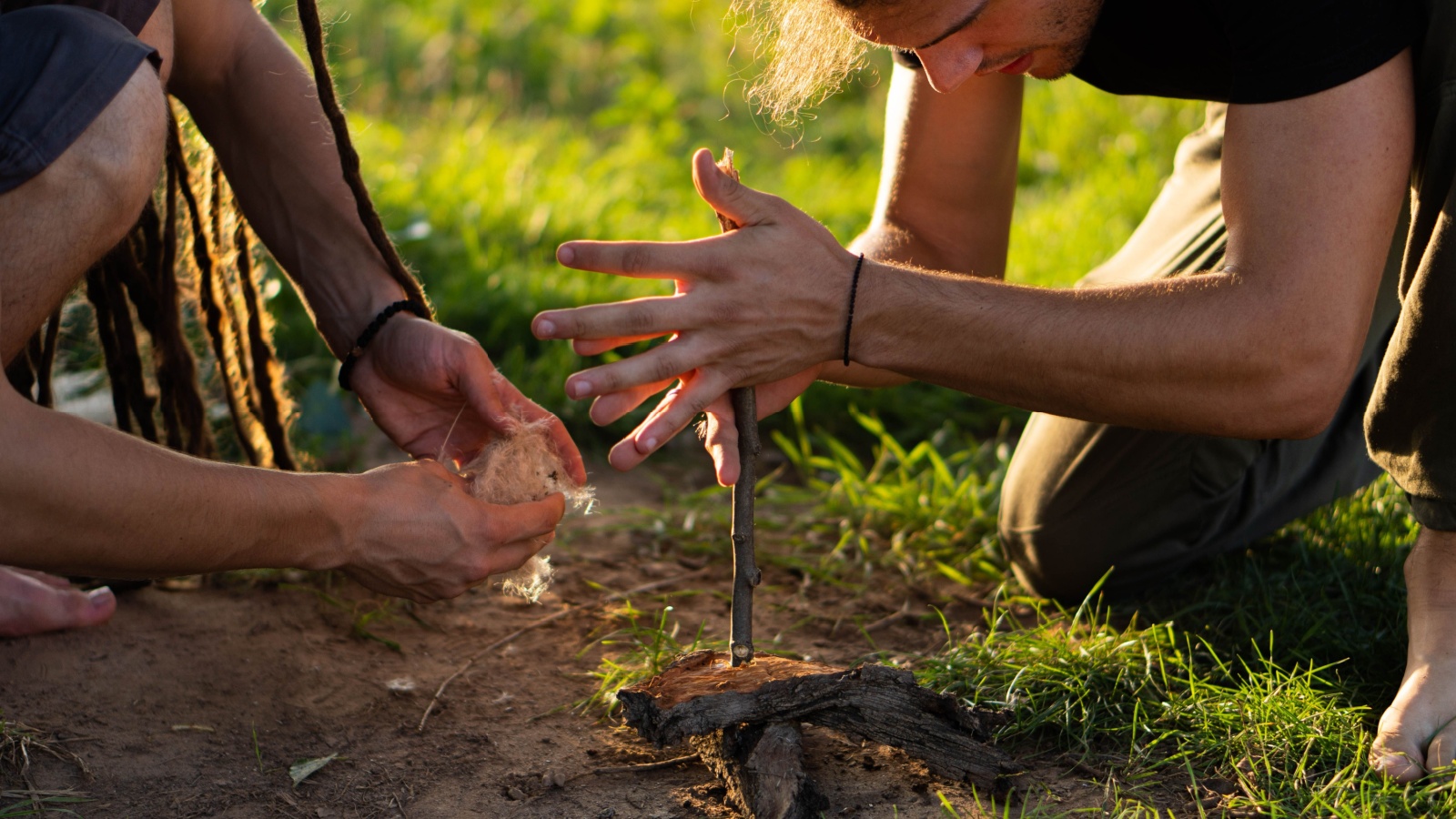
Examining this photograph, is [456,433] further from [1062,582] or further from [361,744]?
[1062,582]

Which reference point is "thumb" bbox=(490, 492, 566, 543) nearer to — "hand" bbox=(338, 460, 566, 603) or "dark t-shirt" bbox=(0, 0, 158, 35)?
"hand" bbox=(338, 460, 566, 603)

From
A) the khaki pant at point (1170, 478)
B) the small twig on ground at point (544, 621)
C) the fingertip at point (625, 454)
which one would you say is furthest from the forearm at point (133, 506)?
the khaki pant at point (1170, 478)

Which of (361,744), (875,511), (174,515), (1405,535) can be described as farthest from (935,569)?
(174,515)

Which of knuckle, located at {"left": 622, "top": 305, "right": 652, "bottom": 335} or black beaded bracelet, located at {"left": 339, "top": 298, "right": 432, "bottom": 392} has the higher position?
knuckle, located at {"left": 622, "top": 305, "right": 652, "bottom": 335}

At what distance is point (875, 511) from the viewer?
9.50 feet

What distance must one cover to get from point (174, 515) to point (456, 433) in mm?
705

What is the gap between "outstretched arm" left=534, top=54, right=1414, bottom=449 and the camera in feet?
5.83

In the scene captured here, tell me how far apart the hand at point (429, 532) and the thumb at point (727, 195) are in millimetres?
545

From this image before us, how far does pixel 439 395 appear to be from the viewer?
7.27ft

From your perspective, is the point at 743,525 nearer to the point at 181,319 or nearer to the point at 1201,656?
the point at 1201,656

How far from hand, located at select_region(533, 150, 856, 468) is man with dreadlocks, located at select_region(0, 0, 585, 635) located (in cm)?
31

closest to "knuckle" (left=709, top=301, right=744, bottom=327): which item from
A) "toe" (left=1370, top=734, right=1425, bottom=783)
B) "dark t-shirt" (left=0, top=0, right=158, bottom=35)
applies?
"dark t-shirt" (left=0, top=0, right=158, bottom=35)

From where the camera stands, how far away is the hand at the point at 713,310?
1.81 metres

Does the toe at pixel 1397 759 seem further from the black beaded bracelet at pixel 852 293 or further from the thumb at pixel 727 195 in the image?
the thumb at pixel 727 195
